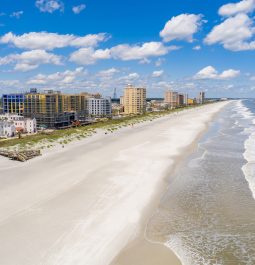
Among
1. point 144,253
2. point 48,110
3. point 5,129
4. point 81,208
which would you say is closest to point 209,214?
point 144,253

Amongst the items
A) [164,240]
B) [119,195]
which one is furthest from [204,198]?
[164,240]

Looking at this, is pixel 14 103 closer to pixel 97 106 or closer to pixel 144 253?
pixel 97 106

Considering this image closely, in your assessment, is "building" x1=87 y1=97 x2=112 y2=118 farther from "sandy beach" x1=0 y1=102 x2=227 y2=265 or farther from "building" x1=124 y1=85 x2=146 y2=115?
"sandy beach" x1=0 y1=102 x2=227 y2=265

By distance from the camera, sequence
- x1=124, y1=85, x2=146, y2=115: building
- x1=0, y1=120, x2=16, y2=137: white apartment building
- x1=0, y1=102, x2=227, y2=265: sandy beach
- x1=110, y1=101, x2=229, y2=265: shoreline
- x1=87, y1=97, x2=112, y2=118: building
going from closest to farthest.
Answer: x1=110, y1=101, x2=229, y2=265: shoreline < x1=0, y1=102, x2=227, y2=265: sandy beach < x1=0, y1=120, x2=16, y2=137: white apartment building < x1=87, y1=97, x2=112, y2=118: building < x1=124, y1=85, x2=146, y2=115: building

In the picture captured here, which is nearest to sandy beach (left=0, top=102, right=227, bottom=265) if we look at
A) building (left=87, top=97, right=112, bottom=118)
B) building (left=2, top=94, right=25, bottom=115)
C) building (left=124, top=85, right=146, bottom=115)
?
building (left=2, top=94, right=25, bottom=115)

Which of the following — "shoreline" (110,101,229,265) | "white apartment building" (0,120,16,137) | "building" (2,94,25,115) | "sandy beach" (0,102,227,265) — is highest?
"building" (2,94,25,115)
